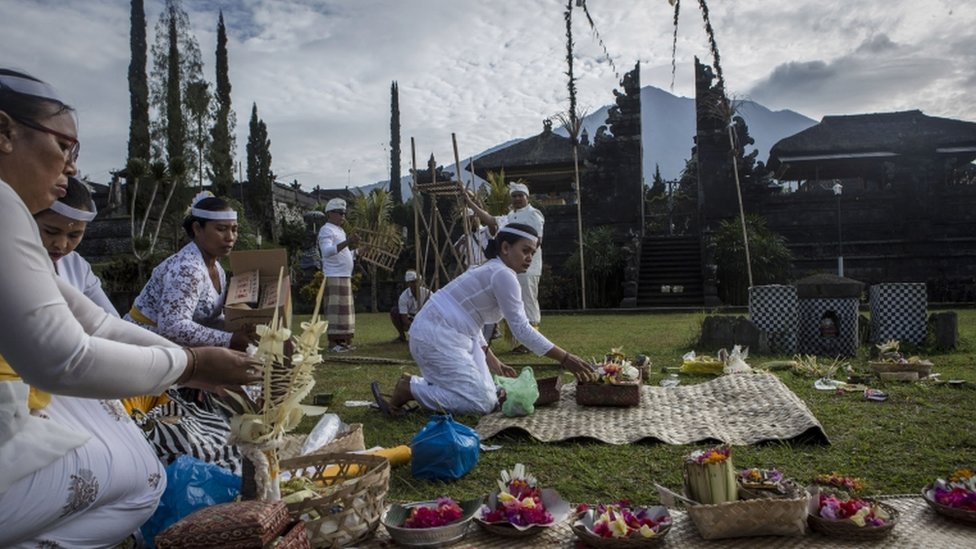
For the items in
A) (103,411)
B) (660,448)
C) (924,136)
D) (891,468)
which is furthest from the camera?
(924,136)

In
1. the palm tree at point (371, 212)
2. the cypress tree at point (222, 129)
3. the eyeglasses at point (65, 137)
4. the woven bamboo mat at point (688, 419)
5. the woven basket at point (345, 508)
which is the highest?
the cypress tree at point (222, 129)

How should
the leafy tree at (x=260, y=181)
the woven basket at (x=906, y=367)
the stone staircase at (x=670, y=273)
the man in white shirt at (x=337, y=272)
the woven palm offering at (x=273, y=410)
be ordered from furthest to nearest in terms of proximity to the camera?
the leafy tree at (x=260, y=181) < the stone staircase at (x=670, y=273) < the man in white shirt at (x=337, y=272) < the woven basket at (x=906, y=367) < the woven palm offering at (x=273, y=410)

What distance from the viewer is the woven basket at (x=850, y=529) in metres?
2.61

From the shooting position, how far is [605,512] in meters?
2.71

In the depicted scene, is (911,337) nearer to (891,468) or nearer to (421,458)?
(891,468)

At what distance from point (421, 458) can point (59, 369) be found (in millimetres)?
2279

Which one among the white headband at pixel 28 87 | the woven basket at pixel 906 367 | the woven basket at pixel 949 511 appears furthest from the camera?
the woven basket at pixel 906 367

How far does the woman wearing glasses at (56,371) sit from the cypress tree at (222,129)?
84.6 feet

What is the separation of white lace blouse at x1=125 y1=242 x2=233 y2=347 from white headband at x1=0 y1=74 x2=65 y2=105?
199 centimetres

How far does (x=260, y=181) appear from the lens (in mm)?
30859

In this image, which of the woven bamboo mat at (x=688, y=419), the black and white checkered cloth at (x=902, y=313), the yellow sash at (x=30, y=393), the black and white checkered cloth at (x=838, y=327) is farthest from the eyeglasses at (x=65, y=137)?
the black and white checkered cloth at (x=902, y=313)

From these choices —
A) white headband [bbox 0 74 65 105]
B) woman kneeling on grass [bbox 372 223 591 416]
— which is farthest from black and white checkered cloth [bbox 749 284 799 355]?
white headband [bbox 0 74 65 105]

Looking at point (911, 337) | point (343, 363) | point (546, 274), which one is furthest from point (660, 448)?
point (546, 274)

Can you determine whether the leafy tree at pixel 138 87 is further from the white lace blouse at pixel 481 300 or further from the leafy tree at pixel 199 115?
the white lace blouse at pixel 481 300
